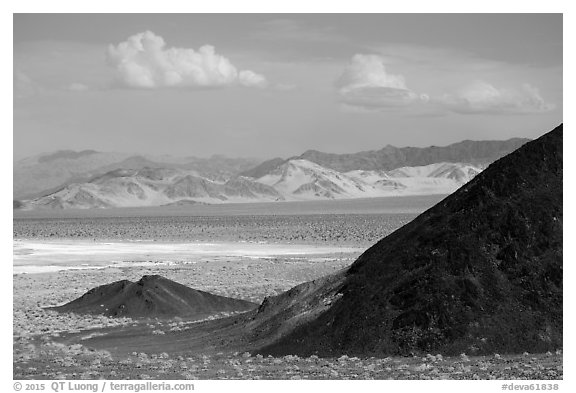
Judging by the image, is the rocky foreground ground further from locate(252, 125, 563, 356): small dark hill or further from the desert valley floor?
locate(252, 125, 563, 356): small dark hill

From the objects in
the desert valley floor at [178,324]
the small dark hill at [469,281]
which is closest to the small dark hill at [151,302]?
the desert valley floor at [178,324]

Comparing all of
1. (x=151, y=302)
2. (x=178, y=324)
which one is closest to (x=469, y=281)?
(x=178, y=324)

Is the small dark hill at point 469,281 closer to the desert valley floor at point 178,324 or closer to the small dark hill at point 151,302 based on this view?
the desert valley floor at point 178,324

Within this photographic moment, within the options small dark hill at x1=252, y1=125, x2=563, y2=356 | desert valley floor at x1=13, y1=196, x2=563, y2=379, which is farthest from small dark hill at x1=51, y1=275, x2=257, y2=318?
small dark hill at x1=252, y1=125, x2=563, y2=356

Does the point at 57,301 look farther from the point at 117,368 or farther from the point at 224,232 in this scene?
the point at 224,232
